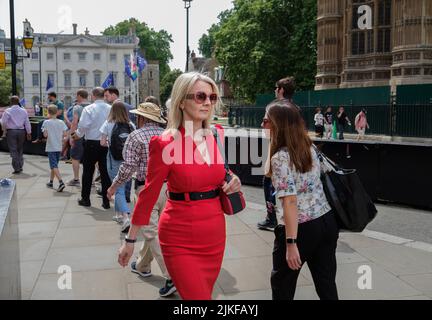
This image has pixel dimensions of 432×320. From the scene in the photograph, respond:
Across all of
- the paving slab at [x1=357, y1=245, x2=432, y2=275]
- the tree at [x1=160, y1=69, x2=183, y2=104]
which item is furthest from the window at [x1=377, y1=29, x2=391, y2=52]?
the tree at [x1=160, y1=69, x2=183, y2=104]

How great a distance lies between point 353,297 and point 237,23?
40622mm

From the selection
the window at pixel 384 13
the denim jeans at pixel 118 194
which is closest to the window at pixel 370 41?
the window at pixel 384 13

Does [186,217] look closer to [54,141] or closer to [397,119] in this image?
[54,141]

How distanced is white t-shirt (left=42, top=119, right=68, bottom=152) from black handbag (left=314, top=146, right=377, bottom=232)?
8296 mm

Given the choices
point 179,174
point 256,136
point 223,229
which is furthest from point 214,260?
point 256,136

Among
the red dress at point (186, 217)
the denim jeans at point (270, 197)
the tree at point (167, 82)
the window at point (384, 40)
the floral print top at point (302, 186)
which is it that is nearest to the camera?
the red dress at point (186, 217)

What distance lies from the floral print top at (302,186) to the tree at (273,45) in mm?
36256

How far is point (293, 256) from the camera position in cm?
350

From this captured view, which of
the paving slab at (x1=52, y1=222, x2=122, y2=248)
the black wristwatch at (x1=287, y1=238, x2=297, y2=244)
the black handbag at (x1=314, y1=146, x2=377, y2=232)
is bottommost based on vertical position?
the paving slab at (x1=52, y1=222, x2=122, y2=248)

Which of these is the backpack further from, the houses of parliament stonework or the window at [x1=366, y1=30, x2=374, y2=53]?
the window at [x1=366, y1=30, x2=374, y2=53]

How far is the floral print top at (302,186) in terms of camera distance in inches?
137

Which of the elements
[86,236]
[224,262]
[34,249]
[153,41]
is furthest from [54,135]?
[153,41]

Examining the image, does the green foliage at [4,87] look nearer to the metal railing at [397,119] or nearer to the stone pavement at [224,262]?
the metal railing at [397,119]

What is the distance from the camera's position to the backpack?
7.15 m
